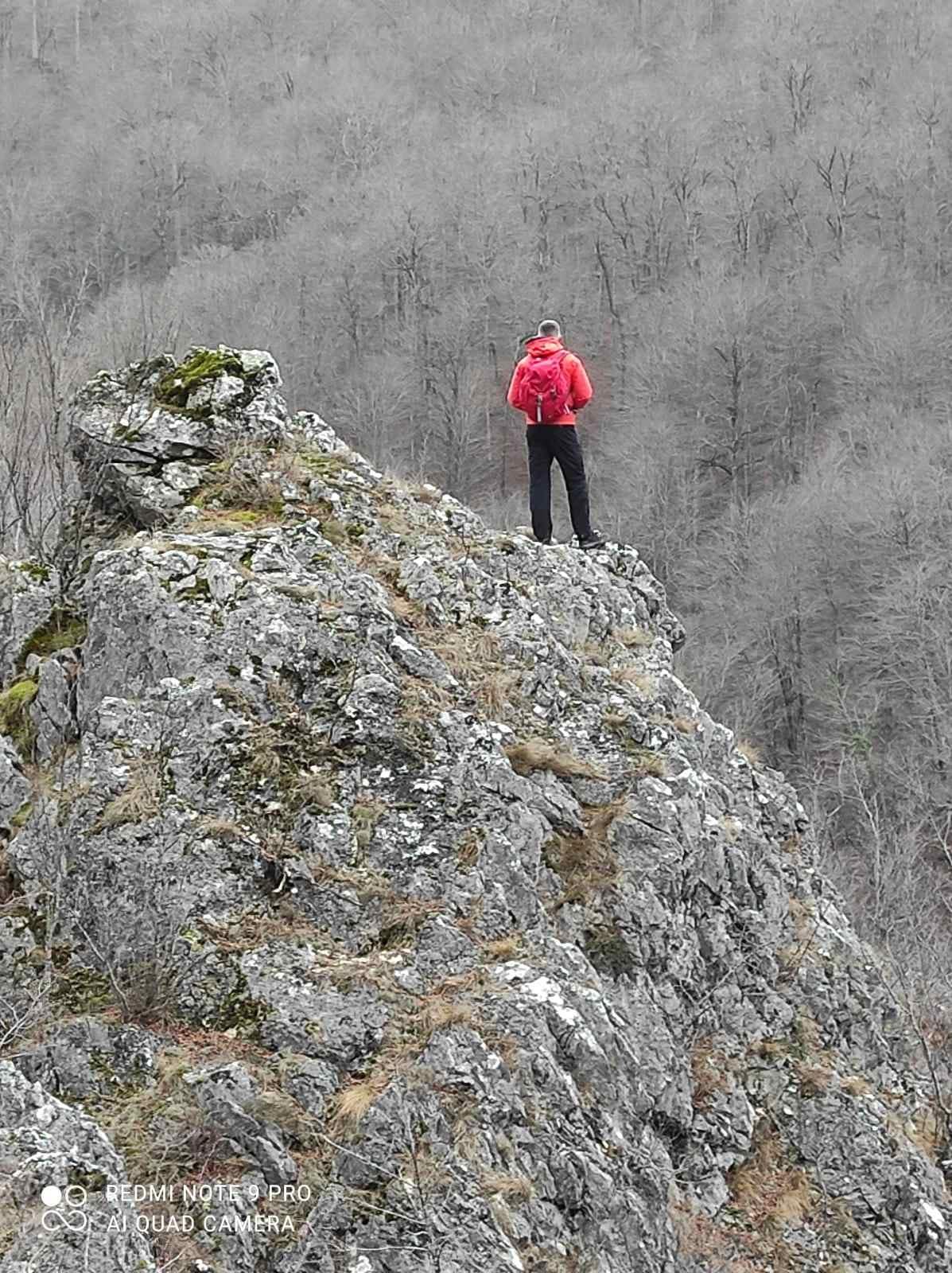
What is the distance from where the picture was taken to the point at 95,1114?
504 centimetres

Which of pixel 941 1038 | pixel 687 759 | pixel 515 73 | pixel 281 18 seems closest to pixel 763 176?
pixel 515 73

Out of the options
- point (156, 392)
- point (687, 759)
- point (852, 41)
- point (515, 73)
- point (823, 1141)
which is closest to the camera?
point (823, 1141)

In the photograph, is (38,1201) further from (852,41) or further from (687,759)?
(852,41)

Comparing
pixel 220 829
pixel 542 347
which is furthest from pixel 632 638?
pixel 220 829

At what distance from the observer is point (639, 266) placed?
62469mm

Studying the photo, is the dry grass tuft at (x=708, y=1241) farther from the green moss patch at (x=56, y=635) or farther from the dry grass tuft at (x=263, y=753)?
the green moss patch at (x=56, y=635)

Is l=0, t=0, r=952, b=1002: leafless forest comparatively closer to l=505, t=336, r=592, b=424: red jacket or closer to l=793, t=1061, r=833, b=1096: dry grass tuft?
l=505, t=336, r=592, b=424: red jacket

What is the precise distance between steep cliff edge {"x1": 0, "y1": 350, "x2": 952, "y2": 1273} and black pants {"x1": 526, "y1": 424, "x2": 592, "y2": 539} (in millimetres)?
1605

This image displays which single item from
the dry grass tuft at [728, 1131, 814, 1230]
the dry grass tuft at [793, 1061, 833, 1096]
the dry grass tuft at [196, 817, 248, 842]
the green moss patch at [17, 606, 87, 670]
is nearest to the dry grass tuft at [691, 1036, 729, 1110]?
the dry grass tuft at [728, 1131, 814, 1230]

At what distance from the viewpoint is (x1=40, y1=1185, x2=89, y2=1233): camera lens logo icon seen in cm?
411

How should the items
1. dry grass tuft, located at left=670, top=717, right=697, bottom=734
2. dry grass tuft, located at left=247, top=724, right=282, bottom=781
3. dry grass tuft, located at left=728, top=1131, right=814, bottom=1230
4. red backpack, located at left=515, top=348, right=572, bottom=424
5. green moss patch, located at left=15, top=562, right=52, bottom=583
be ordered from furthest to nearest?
red backpack, located at left=515, top=348, right=572, bottom=424, dry grass tuft, located at left=670, top=717, right=697, bottom=734, green moss patch, located at left=15, top=562, right=52, bottom=583, dry grass tuft, located at left=247, top=724, right=282, bottom=781, dry grass tuft, located at left=728, top=1131, right=814, bottom=1230

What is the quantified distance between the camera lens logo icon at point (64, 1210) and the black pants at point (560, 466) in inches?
259

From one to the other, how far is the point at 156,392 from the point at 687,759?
412cm

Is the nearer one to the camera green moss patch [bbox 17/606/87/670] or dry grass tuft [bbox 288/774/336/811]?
dry grass tuft [bbox 288/774/336/811]
